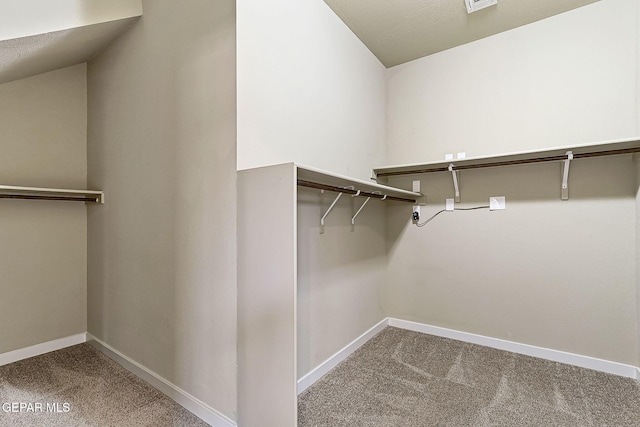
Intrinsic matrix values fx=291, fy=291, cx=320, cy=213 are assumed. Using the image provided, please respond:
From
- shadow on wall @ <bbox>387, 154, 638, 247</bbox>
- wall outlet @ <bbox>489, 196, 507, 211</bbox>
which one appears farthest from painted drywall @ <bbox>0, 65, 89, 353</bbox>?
wall outlet @ <bbox>489, 196, 507, 211</bbox>

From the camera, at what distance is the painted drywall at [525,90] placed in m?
2.04

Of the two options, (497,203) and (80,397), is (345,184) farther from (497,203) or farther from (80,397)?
(80,397)

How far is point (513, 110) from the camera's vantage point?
2.40 m

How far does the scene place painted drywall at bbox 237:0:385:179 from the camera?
5.07 feet

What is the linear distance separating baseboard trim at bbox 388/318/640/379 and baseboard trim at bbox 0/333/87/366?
112 inches

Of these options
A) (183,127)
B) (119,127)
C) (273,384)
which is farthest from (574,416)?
(119,127)

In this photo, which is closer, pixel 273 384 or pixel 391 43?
pixel 273 384

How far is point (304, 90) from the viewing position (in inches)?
75.9

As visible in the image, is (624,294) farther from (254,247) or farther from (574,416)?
(254,247)

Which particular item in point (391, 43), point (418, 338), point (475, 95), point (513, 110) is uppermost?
point (391, 43)

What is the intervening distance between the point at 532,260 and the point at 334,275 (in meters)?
1.60

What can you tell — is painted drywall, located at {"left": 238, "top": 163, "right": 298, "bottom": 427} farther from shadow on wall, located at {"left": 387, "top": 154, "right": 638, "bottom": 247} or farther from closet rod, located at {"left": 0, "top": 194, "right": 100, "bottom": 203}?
shadow on wall, located at {"left": 387, "top": 154, "right": 638, "bottom": 247}

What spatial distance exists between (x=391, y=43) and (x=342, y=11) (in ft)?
1.94

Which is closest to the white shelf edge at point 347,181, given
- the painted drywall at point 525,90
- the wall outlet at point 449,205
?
the wall outlet at point 449,205
